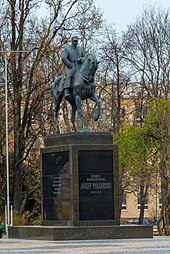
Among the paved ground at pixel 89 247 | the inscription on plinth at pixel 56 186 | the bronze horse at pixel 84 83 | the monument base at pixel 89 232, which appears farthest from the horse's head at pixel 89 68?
the paved ground at pixel 89 247

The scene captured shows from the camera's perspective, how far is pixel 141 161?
4669cm

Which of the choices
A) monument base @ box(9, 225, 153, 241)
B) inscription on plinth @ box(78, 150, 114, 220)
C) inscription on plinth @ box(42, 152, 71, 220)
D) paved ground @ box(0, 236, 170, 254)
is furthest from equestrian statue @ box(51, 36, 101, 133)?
paved ground @ box(0, 236, 170, 254)

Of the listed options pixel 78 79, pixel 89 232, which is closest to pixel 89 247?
pixel 89 232

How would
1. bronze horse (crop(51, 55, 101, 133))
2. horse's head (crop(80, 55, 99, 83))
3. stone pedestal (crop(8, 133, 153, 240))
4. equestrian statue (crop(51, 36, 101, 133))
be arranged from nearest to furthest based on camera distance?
stone pedestal (crop(8, 133, 153, 240)) → horse's head (crop(80, 55, 99, 83)) → bronze horse (crop(51, 55, 101, 133)) → equestrian statue (crop(51, 36, 101, 133))

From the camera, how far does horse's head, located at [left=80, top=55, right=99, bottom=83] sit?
2935 cm

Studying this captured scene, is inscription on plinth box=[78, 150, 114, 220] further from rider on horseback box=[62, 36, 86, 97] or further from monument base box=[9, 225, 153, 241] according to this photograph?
rider on horseback box=[62, 36, 86, 97]

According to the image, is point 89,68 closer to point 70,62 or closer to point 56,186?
point 70,62

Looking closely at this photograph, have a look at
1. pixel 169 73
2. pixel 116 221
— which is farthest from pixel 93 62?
pixel 169 73

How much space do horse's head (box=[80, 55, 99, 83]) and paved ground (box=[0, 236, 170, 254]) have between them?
5432mm

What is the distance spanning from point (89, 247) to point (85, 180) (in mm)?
4557

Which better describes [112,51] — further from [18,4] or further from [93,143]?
[93,143]

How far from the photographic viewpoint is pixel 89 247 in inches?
981

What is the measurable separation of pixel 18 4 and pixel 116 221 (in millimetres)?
24370

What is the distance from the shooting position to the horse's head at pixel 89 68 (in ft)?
96.3
